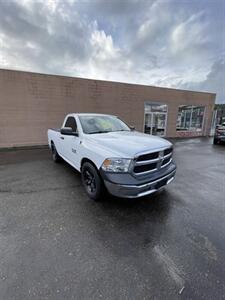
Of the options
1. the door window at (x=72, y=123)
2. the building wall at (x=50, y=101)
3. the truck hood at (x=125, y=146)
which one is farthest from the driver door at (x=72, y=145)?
the building wall at (x=50, y=101)

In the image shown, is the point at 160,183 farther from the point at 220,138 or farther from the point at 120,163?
the point at 220,138

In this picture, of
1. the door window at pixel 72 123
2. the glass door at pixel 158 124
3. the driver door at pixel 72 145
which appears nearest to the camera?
the driver door at pixel 72 145

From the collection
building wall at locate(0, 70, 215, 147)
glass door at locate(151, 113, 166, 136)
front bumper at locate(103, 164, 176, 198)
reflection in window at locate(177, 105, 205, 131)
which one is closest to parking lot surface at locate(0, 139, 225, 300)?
front bumper at locate(103, 164, 176, 198)

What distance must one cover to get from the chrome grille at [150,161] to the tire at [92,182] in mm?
788

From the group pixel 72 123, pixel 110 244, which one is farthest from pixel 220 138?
pixel 110 244

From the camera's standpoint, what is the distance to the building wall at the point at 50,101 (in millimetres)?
8383

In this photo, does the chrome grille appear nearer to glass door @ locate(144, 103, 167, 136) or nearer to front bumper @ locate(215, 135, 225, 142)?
front bumper @ locate(215, 135, 225, 142)

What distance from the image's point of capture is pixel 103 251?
6.69 ft

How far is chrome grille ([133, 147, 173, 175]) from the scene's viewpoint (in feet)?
8.44

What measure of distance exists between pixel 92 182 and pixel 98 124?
1.58m

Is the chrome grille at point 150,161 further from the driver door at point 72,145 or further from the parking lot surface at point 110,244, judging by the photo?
the driver door at point 72,145

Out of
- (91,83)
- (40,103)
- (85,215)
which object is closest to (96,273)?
(85,215)

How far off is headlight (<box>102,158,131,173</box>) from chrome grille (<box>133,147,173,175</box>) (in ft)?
0.50

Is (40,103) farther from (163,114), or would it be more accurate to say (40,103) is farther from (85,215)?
(163,114)
